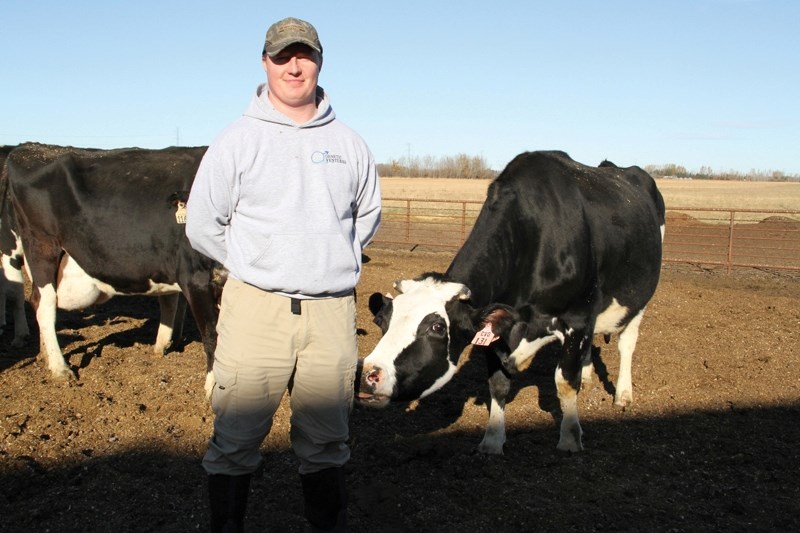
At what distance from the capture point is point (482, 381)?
6746 millimetres

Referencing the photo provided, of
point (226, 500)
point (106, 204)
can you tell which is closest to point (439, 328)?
point (226, 500)

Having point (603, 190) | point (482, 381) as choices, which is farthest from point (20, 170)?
point (603, 190)

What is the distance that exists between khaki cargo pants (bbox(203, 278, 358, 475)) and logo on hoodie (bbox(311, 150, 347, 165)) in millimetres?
585

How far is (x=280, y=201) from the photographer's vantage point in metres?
2.83

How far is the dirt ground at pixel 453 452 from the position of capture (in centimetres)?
405

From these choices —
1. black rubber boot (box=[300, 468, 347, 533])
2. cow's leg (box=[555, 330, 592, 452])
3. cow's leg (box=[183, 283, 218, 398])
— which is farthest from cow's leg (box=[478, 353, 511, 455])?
cow's leg (box=[183, 283, 218, 398])

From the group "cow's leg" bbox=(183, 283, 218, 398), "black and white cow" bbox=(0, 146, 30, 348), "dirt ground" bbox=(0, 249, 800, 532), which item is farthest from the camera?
"black and white cow" bbox=(0, 146, 30, 348)

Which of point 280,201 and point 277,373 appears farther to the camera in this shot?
point 277,373

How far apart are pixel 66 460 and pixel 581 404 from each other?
4.21 m

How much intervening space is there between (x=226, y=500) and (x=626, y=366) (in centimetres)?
454

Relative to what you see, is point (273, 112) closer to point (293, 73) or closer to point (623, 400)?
Result: point (293, 73)

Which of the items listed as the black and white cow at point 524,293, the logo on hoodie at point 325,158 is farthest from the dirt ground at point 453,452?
the logo on hoodie at point 325,158

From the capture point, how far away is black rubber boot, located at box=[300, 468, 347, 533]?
308 centimetres

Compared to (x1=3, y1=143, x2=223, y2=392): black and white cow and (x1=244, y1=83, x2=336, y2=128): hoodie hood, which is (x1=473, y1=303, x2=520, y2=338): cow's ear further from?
(x1=3, y1=143, x2=223, y2=392): black and white cow
